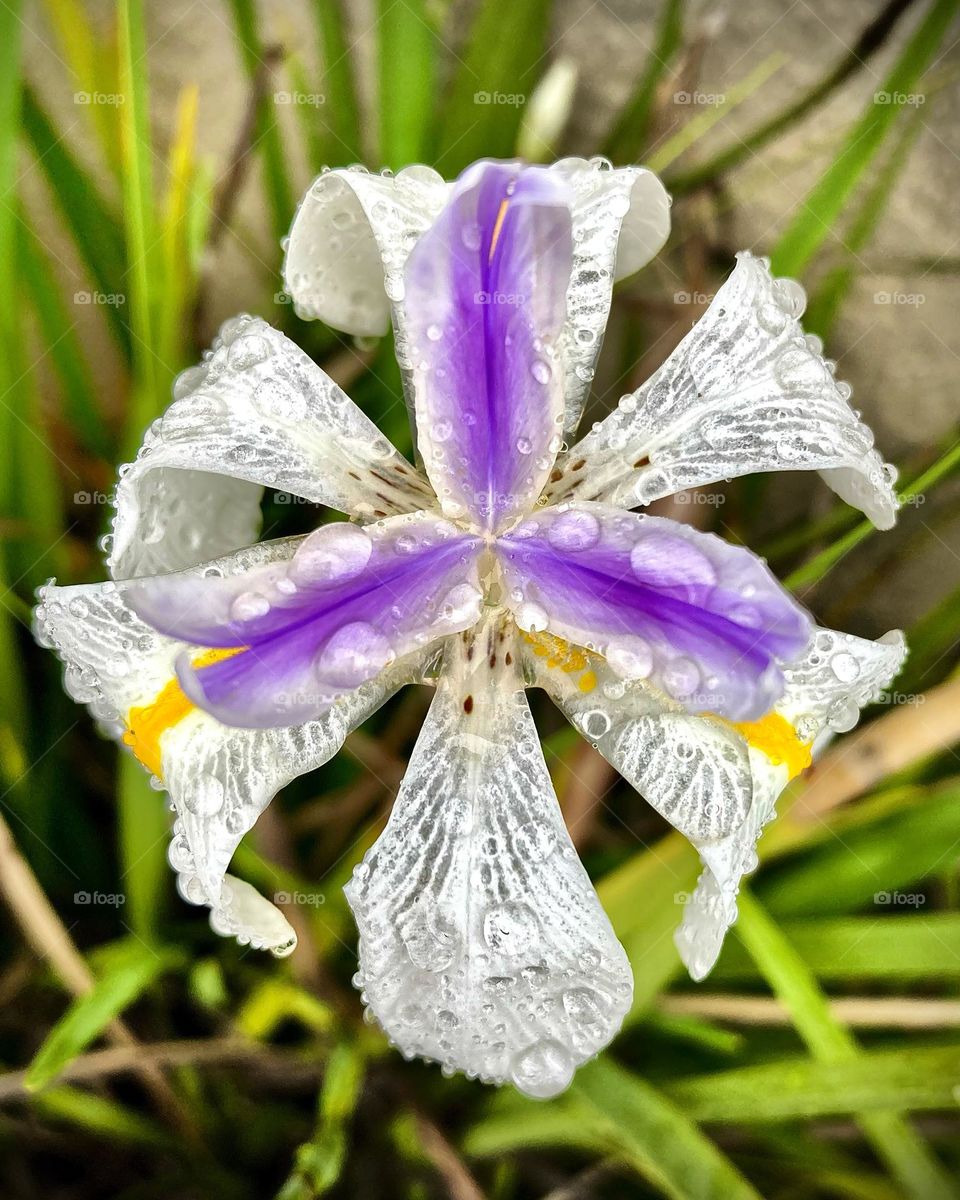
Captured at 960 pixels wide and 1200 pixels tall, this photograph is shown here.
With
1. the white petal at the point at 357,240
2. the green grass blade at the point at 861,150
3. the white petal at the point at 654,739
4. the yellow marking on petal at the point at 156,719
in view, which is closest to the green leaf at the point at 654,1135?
the white petal at the point at 654,739

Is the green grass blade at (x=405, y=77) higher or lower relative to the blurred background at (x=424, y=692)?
higher

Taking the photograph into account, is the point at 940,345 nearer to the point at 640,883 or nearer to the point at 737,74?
the point at 737,74

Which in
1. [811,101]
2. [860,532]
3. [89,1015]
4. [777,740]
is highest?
[811,101]

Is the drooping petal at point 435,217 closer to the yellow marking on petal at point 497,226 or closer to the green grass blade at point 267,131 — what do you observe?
the yellow marking on petal at point 497,226

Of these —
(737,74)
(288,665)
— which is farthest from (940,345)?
(288,665)

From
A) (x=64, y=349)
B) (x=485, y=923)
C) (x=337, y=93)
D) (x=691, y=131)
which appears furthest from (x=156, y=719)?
(x=691, y=131)

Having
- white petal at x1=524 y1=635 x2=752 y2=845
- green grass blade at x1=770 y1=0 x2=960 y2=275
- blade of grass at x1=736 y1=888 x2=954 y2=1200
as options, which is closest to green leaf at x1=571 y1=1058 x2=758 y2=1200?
blade of grass at x1=736 y1=888 x2=954 y2=1200

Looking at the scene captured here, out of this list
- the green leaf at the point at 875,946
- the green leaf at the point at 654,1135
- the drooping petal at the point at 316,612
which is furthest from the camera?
the green leaf at the point at 875,946

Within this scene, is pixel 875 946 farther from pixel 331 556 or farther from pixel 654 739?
pixel 331 556
